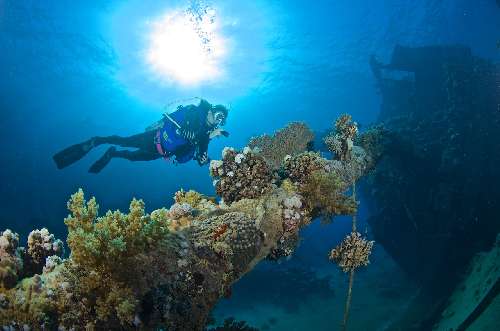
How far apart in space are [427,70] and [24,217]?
44387mm

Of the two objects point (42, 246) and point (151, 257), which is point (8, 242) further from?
point (151, 257)

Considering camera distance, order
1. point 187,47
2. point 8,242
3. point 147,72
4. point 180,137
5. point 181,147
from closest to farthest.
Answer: point 8,242, point 180,137, point 181,147, point 187,47, point 147,72

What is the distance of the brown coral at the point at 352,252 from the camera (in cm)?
581

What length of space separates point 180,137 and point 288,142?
9.05 feet

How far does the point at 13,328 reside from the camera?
307 cm

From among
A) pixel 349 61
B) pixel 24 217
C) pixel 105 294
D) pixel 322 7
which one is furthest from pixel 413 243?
pixel 24 217

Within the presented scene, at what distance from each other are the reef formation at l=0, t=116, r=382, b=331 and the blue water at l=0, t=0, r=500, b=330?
1180cm

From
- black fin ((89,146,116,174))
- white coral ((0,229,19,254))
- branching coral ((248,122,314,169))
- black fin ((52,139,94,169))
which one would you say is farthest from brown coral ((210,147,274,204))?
black fin ((52,139,94,169))

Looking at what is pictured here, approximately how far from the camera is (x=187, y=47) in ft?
92.9

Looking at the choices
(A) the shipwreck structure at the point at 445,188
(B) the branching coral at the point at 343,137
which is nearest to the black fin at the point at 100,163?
(B) the branching coral at the point at 343,137

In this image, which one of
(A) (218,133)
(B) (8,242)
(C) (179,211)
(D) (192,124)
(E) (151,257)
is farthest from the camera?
(D) (192,124)

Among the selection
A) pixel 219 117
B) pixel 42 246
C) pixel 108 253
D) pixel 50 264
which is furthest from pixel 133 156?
pixel 108 253

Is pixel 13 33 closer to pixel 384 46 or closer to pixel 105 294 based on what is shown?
pixel 105 294

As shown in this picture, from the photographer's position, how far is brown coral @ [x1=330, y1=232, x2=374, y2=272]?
581 cm
